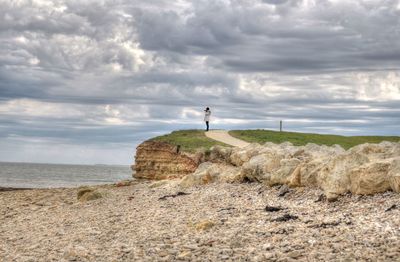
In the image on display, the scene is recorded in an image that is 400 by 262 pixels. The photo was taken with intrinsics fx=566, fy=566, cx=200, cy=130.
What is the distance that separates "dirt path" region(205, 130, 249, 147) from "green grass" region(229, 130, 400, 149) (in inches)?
41.2

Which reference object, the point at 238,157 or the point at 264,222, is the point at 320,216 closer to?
the point at 264,222

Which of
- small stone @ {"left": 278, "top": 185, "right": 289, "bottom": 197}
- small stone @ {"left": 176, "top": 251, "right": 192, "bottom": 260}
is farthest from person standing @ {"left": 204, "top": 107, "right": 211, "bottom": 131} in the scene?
small stone @ {"left": 176, "top": 251, "right": 192, "bottom": 260}

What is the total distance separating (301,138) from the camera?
61156 mm

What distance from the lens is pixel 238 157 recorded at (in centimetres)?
3603

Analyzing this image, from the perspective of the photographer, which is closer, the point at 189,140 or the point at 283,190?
the point at 283,190

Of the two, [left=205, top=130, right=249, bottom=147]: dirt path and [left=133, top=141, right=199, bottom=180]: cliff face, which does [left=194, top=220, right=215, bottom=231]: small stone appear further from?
[left=205, top=130, right=249, bottom=147]: dirt path

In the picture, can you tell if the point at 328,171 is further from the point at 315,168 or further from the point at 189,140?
the point at 189,140

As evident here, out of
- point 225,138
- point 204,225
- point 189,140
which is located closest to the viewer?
point 204,225

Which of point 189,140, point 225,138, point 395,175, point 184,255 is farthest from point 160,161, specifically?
point 184,255

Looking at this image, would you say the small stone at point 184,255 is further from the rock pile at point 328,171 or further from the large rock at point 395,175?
the large rock at point 395,175

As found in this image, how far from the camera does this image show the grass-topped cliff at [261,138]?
4981 cm

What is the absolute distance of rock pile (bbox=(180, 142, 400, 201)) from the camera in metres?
18.1

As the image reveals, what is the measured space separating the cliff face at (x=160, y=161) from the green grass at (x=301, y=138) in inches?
388

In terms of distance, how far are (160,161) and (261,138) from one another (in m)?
13.0
